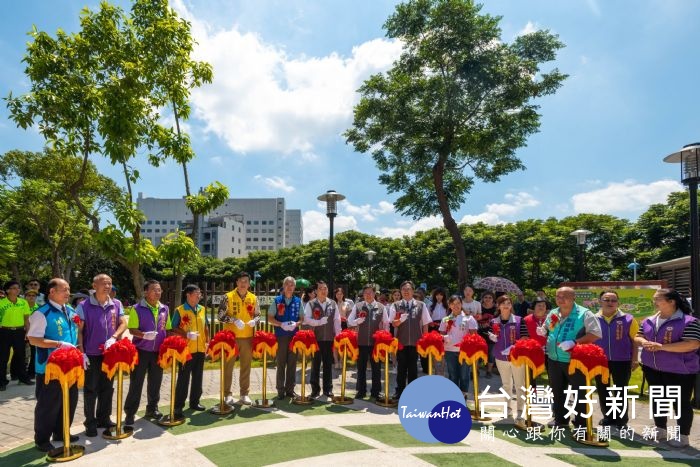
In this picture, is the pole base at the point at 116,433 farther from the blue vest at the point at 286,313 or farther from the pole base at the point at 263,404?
the blue vest at the point at 286,313

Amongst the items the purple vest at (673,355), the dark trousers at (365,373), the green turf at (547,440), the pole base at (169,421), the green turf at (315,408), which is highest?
the purple vest at (673,355)

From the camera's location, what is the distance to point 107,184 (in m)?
24.9

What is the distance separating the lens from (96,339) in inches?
237

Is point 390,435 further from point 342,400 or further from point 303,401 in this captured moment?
point 303,401

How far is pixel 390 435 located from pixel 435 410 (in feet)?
2.67

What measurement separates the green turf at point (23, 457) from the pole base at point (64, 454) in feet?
0.25

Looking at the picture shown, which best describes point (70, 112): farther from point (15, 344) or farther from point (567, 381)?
point (567, 381)

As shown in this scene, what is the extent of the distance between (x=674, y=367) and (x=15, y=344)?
1158cm

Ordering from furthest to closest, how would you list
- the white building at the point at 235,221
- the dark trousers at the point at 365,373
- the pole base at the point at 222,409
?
the white building at the point at 235,221 → the dark trousers at the point at 365,373 → the pole base at the point at 222,409

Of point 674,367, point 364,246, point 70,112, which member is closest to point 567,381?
point 674,367

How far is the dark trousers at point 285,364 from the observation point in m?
8.16

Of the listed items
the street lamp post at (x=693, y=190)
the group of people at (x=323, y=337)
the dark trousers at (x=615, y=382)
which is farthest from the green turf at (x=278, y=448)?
the street lamp post at (x=693, y=190)

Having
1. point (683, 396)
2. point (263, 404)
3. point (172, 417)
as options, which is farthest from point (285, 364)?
point (683, 396)

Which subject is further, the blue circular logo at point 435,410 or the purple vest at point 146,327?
the purple vest at point 146,327
